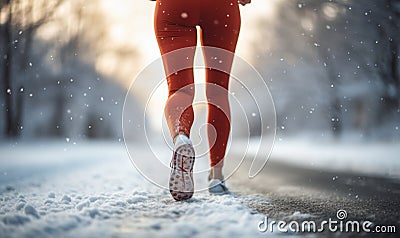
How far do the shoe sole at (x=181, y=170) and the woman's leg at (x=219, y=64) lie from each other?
1.31 ft

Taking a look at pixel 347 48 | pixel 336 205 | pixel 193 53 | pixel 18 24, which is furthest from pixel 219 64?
pixel 347 48

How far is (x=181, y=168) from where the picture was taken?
201 cm

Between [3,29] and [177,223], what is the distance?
175 inches

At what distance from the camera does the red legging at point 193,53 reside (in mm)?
2248

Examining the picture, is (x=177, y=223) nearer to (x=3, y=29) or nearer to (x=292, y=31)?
(x=3, y=29)

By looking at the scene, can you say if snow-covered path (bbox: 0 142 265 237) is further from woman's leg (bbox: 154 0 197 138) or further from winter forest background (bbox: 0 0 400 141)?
winter forest background (bbox: 0 0 400 141)

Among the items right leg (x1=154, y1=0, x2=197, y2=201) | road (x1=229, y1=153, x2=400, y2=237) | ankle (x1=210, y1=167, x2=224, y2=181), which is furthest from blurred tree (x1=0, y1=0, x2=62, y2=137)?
road (x1=229, y1=153, x2=400, y2=237)

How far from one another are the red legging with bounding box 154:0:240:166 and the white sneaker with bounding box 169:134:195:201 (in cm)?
14

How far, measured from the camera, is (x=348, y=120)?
22.2 m

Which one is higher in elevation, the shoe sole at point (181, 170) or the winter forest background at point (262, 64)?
the winter forest background at point (262, 64)

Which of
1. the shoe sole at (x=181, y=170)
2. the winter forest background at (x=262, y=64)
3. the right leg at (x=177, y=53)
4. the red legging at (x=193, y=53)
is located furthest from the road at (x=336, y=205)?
the winter forest background at (x=262, y=64)

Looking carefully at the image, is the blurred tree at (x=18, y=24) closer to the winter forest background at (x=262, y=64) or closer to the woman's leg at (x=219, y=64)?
the winter forest background at (x=262, y=64)

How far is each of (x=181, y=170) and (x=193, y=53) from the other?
2.31 feet

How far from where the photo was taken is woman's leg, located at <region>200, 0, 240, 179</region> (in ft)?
7.78
